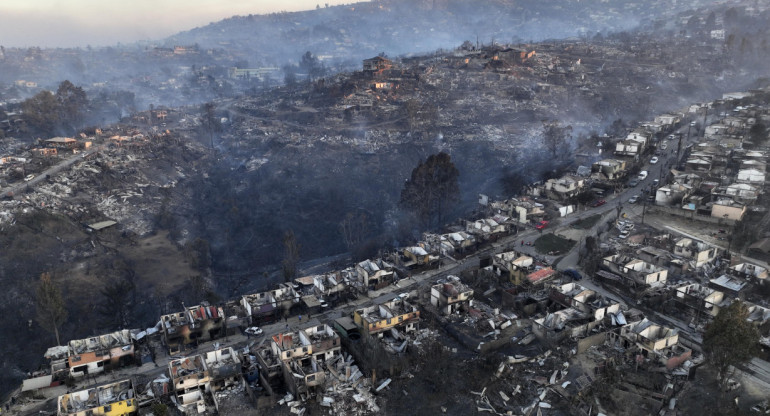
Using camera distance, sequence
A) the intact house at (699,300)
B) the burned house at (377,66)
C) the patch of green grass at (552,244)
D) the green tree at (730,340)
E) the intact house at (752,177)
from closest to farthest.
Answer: the green tree at (730,340) → the intact house at (699,300) → the patch of green grass at (552,244) → the intact house at (752,177) → the burned house at (377,66)

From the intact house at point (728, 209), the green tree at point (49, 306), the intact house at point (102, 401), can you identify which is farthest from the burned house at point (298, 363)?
the intact house at point (728, 209)

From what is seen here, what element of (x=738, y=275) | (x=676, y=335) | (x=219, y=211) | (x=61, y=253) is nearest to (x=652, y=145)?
(x=738, y=275)

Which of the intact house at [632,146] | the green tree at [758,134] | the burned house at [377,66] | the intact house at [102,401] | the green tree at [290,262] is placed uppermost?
the burned house at [377,66]

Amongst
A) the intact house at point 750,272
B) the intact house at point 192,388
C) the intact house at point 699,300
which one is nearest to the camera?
the intact house at point 192,388

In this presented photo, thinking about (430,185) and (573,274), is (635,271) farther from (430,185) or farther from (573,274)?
(430,185)

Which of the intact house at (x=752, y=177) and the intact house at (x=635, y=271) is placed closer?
the intact house at (x=635, y=271)

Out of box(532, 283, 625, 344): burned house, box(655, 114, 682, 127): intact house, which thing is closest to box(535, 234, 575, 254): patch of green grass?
box(532, 283, 625, 344): burned house

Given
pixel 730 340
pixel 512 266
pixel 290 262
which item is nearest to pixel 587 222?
pixel 512 266

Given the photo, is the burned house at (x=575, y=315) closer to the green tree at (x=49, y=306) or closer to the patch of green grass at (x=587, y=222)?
the patch of green grass at (x=587, y=222)
